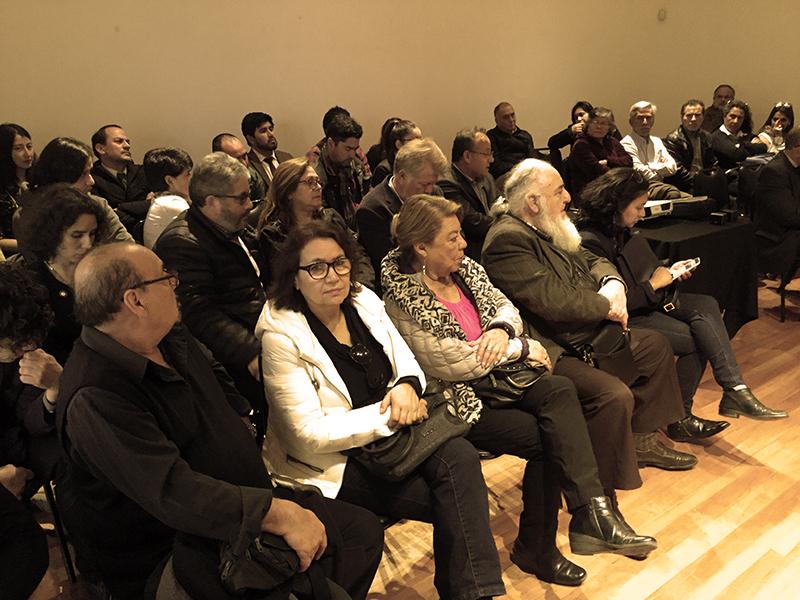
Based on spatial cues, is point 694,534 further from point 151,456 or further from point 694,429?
point 151,456

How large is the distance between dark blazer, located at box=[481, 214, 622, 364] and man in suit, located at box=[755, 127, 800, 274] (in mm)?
2271

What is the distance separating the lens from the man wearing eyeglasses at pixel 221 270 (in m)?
2.39

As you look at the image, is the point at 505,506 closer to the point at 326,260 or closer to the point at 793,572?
the point at 793,572

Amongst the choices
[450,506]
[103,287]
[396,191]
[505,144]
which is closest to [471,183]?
[396,191]

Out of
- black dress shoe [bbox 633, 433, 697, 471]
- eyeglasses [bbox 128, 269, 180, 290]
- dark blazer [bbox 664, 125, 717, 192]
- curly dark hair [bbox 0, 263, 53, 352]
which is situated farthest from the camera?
dark blazer [bbox 664, 125, 717, 192]

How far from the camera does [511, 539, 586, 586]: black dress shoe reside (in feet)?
7.51

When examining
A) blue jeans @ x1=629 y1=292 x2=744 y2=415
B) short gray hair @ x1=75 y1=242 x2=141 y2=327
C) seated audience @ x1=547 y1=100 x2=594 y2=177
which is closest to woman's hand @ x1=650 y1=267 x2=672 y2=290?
blue jeans @ x1=629 y1=292 x2=744 y2=415

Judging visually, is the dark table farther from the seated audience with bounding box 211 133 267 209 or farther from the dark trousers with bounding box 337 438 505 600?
the seated audience with bounding box 211 133 267 209

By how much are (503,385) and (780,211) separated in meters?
2.93

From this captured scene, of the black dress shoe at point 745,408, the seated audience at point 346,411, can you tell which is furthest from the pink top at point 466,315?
the black dress shoe at point 745,408

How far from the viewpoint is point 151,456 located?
145cm

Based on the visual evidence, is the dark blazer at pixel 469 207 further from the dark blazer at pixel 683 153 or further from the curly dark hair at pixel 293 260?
the dark blazer at pixel 683 153

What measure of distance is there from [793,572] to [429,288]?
5.05ft

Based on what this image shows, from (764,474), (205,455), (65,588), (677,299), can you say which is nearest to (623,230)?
(677,299)
